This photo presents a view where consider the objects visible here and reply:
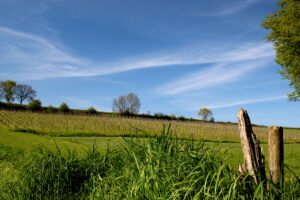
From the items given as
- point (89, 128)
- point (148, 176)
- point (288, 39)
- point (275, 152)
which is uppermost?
point (288, 39)

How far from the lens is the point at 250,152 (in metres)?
3.27

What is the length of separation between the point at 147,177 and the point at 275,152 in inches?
72.2

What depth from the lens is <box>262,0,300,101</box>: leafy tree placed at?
18.1 meters

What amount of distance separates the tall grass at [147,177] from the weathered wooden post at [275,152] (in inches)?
9.6

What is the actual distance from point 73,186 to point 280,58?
1870 cm

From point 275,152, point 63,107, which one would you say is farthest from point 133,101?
point 275,152

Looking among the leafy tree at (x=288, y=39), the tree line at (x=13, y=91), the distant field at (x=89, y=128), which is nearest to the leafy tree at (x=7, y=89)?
the tree line at (x=13, y=91)

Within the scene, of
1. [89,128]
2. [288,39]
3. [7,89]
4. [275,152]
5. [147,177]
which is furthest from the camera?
[7,89]

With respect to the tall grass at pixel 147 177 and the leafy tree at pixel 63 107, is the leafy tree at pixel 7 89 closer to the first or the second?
the leafy tree at pixel 63 107

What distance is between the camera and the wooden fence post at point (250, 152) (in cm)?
321

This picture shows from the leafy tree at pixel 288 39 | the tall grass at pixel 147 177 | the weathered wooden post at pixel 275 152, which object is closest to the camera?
the tall grass at pixel 147 177

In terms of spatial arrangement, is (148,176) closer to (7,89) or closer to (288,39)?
(288,39)

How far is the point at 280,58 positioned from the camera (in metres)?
18.7

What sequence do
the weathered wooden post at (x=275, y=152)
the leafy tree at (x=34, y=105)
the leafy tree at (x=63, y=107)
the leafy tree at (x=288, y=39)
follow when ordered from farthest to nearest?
the leafy tree at (x=63, y=107) < the leafy tree at (x=34, y=105) < the leafy tree at (x=288, y=39) < the weathered wooden post at (x=275, y=152)
